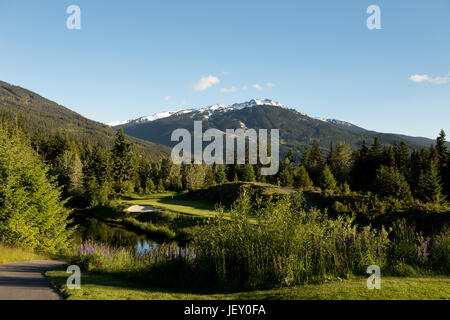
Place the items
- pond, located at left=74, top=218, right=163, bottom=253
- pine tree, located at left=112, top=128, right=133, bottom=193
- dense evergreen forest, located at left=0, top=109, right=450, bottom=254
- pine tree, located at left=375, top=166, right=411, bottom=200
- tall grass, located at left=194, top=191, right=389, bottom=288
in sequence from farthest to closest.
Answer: pine tree, located at left=112, top=128, right=133, bottom=193 → dense evergreen forest, located at left=0, top=109, right=450, bottom=254 → pine tree, located at left=375, top=166, right=411, bottom=200 → pond, located at left=74, top=218, right=163, bottom=253 → tall grass, located at left=194, top=191, right=389, bottom=288

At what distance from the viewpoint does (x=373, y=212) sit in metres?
22.2

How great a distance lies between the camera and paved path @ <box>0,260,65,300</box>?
6590 millimetres

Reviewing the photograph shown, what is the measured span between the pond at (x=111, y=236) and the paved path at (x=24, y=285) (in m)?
15.6

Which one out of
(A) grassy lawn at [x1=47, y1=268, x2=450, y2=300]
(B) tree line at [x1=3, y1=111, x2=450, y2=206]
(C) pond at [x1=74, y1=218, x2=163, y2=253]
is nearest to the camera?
(A) grassy lawn at [x1=47, y1=268, x2=450, y2=300]

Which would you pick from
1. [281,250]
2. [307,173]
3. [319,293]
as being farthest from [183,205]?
[319,293]

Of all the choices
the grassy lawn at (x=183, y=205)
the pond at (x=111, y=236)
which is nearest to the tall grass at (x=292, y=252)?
the grassy lawn at (x=183, y=205)

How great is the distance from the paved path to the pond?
51.2 feet

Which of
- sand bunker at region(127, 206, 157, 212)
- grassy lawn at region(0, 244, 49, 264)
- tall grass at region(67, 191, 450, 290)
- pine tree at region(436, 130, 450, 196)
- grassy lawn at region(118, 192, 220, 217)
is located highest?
pine tree at region(436, 130, 450, 196)

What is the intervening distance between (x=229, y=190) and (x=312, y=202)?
14420 millimetres

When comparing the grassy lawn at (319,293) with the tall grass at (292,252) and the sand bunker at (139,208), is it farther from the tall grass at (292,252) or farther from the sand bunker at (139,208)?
the sand bunker at (139,208)

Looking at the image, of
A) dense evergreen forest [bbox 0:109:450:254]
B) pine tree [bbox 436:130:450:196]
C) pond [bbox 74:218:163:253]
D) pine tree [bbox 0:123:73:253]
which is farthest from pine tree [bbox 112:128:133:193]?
pine tree [bbox 436:130:450:196]

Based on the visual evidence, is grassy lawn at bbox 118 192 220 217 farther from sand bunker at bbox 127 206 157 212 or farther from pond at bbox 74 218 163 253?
pond at bbox 74 218 163 253

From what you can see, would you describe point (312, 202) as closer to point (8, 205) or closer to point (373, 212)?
point (373, 212)

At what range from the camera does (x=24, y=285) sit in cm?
779
